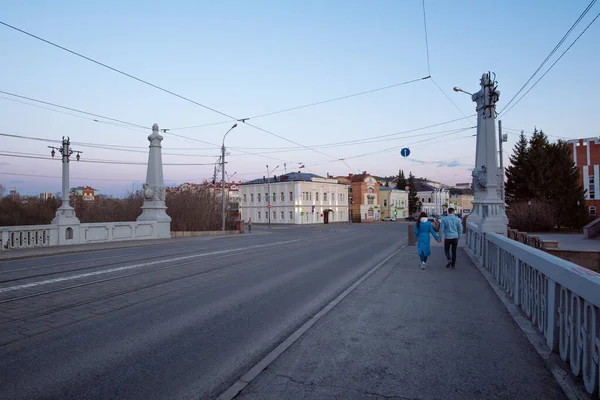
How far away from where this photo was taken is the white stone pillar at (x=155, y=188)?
28.0 meters

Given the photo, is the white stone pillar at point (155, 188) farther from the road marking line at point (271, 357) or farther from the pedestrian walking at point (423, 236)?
the road marking line at point (271, 357)

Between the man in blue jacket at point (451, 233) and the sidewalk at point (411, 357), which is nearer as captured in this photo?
the sidewalk at point (411, 357)

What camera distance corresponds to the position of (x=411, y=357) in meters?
4.50

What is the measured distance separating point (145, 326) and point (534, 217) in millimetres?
36061

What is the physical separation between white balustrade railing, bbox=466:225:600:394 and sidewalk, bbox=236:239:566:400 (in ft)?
0.97

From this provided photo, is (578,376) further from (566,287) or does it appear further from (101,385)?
(101,385)

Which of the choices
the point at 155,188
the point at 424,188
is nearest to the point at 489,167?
the point at 155,188

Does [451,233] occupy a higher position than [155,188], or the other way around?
[155,188]

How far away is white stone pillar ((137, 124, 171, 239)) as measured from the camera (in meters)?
28.0

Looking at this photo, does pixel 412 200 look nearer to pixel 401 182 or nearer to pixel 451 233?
pixel 401 182

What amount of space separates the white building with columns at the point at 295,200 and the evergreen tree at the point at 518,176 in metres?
32.4

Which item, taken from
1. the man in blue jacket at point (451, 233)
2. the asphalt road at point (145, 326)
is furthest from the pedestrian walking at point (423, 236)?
the asphalt road at point (145, 326)

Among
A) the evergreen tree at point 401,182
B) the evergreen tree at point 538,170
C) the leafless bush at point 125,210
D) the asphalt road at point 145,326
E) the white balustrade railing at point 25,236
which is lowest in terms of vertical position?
the asphalt road at point 145,326

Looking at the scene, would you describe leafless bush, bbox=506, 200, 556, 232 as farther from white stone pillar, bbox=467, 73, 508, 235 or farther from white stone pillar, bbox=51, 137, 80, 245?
white stone pillar, bbox=51, 137, 80, 245
